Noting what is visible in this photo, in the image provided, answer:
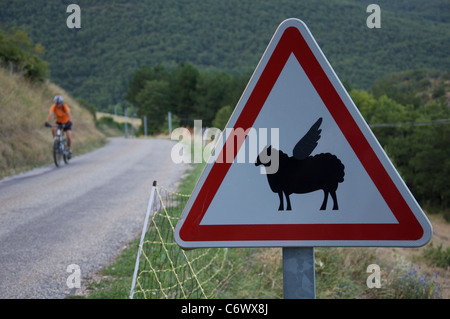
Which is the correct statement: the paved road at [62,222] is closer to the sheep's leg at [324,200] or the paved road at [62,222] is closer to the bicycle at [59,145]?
the bicycle at [59,145]

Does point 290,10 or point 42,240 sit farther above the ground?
point 290,10

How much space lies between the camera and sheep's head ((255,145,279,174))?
1.65 m

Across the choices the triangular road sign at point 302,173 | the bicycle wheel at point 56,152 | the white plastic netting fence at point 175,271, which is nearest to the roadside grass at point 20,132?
the bicycle wheel at point 56,152

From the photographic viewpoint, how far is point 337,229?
162 cm

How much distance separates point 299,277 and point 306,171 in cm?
38

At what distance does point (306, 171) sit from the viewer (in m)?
1.64

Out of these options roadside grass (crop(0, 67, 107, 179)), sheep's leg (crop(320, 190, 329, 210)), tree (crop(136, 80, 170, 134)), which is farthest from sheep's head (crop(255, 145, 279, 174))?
tree (crop(136, 80, 170, 134))

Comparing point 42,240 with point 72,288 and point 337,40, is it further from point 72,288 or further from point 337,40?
point 337,40

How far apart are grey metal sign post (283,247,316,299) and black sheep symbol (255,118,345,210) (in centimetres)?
19

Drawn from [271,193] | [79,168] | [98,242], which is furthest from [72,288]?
[79,168]

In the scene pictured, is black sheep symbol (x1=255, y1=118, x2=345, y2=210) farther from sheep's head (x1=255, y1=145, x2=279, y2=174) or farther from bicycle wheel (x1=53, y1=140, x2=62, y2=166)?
bicycle wheel (x1=53, y1=140, x2=62, y2=166)

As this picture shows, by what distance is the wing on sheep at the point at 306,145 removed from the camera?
1.63m

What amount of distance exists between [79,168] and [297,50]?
10394 mm

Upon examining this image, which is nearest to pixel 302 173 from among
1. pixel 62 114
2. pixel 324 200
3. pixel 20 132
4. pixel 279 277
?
pixel 324 200
